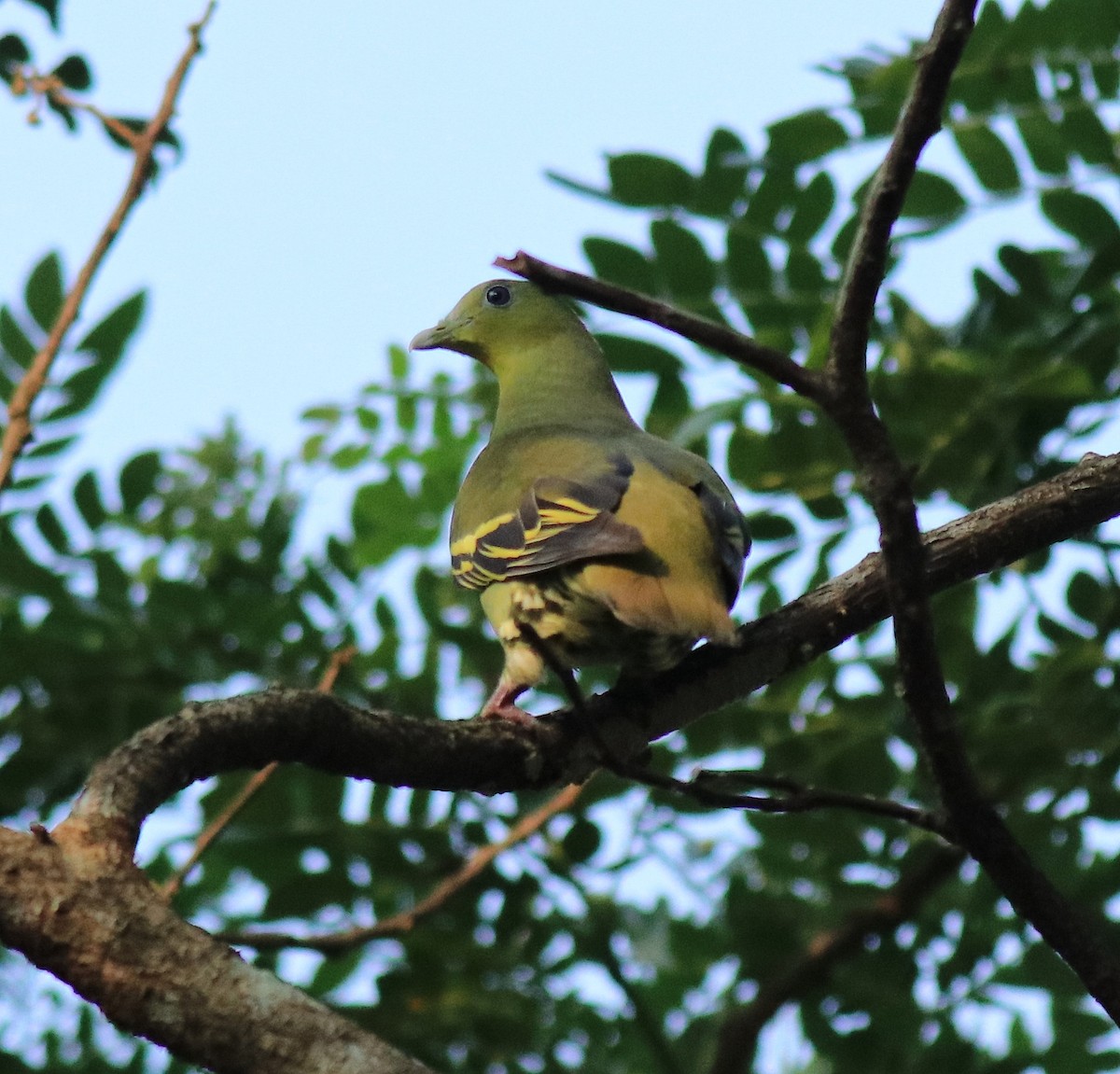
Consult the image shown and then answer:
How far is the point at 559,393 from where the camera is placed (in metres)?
4.81

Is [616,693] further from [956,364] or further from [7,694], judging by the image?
[7,694]

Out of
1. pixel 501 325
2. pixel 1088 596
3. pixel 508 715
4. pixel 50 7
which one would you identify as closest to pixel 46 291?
pixel 50 7

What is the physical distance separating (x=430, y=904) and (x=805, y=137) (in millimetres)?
2286

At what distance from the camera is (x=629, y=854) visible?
15.5ft

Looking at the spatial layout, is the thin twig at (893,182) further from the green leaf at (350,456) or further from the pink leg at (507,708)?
the green leaf at (350,456)

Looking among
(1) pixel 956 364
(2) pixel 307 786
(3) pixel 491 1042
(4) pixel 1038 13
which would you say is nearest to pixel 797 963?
(3) pixel 491 1042

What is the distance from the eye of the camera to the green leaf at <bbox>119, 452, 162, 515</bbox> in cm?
473

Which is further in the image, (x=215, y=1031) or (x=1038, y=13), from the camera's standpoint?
(x=1038, y=13)

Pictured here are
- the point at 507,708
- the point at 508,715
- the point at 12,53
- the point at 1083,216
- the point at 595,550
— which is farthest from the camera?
the point at 1083,216

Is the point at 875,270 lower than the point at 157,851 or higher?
lower

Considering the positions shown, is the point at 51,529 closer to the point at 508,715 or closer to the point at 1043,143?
the point at 508,715

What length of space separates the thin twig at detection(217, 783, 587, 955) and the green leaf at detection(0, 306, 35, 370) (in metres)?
1.93

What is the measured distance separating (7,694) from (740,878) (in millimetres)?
2254

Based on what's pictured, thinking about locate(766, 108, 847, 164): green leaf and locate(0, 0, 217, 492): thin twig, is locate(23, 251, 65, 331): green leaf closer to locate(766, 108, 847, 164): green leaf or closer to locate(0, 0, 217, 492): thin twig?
locate(0, 0, 217, 492): thin twig
